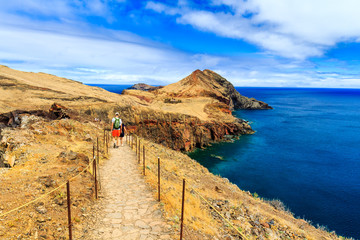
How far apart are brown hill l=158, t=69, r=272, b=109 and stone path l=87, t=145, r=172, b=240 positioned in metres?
73.6

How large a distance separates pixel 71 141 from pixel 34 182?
8975mm

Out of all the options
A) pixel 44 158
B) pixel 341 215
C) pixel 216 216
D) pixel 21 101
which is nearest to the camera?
pixel 216 216

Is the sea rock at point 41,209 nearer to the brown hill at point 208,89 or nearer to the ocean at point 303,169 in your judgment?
the ocean at point 303,169

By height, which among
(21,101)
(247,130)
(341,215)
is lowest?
(341,215)

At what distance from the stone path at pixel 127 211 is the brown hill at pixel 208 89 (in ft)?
242

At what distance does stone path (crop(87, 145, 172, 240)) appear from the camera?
20.6 ft

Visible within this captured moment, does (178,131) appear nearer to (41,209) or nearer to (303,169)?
(303,169)

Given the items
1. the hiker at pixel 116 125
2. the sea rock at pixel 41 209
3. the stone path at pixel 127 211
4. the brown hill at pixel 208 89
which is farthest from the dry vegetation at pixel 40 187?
the brown hill at pixel 208 89

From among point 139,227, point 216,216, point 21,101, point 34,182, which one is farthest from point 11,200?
point 21,101

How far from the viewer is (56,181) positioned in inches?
330

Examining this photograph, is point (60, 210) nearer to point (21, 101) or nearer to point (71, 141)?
point (71, 141)

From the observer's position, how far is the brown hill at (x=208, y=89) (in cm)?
8734

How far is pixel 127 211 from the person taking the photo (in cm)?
761

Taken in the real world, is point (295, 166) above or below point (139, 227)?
below
